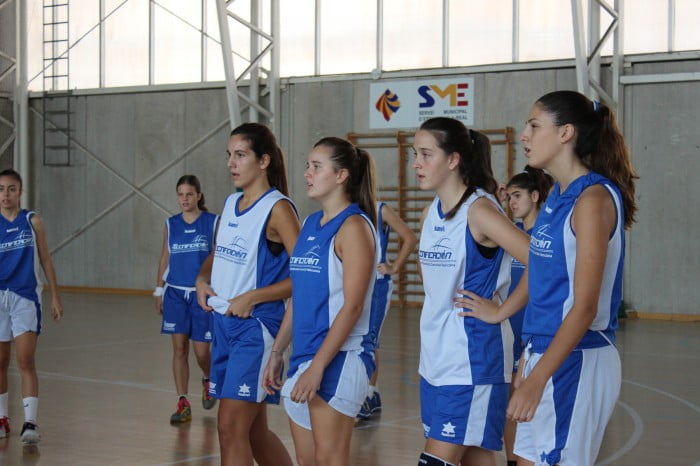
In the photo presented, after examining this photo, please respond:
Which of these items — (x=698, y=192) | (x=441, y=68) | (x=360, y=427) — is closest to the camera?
(x=360, y=427)

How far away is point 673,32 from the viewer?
47.8 ft

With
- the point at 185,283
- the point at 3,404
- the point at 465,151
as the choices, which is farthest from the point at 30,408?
the point at 465,151

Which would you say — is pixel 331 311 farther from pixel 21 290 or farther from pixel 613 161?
pixel 21 290

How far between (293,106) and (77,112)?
15.8 ft

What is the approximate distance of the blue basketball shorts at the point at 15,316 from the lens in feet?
20.8

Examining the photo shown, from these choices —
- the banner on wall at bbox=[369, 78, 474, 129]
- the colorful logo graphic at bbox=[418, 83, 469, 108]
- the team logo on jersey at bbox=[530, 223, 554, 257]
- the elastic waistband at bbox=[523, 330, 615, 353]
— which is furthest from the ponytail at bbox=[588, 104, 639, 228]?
the colorful logo graphic at bbox=[418, 83, 469, 108]

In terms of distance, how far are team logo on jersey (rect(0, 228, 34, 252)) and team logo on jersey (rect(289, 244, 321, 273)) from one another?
3.24 meters

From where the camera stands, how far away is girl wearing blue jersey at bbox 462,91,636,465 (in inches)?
116

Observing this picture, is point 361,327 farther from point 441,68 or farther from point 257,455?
point 441,68

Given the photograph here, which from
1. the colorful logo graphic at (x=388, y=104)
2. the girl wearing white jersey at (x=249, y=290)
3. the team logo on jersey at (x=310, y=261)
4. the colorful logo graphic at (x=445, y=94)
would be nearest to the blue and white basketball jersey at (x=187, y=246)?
the girl wearing white jersey at (x=249, y=290)

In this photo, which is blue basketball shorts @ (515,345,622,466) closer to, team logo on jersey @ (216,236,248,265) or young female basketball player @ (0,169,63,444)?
team logo on jersey @ (216,236,248,265)

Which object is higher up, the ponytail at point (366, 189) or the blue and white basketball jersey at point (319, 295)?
the ponytail at point (366, 189)

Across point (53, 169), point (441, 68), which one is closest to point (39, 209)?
point (53, 169)

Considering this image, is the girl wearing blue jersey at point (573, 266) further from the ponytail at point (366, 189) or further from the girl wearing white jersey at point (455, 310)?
the ponytail at point (366, 189)
